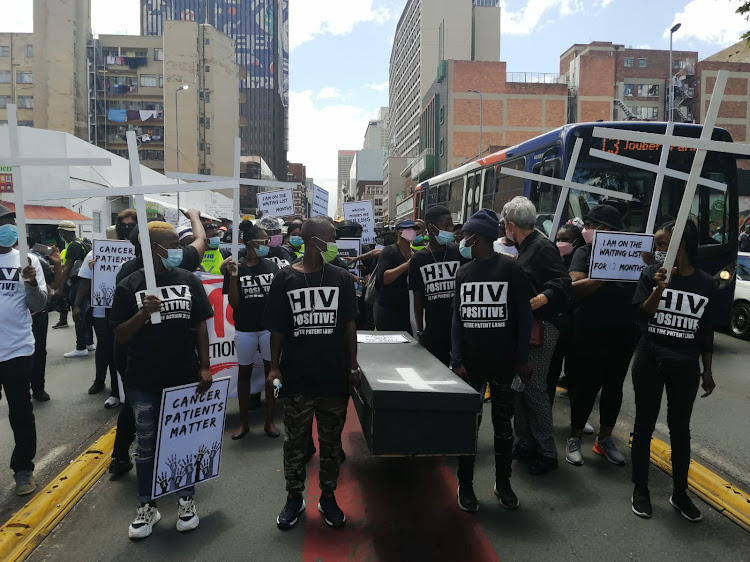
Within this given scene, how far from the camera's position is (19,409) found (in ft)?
14.1

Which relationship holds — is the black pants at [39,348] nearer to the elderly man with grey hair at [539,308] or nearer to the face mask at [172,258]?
the face mask at [172,258]

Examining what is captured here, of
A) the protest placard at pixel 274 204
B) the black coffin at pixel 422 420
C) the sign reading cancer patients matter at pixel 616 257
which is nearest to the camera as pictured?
the black coffin at pixel 422 420

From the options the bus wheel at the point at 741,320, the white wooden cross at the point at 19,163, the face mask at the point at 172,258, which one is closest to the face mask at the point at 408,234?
the face mask at the point at 172,258

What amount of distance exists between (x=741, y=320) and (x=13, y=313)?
37.1 ft

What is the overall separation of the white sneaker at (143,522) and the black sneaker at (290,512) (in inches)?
30.7

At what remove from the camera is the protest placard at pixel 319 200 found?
1177cm

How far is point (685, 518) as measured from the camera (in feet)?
12.5

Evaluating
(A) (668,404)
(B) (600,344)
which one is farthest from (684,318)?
(B) (600,344)

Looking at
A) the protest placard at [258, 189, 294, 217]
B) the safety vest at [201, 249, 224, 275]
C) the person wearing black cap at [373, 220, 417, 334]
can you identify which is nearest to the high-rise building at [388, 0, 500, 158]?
the protest placard at [258, 189, 294, 217]

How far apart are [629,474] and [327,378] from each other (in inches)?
101

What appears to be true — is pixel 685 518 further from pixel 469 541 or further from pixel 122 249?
pixel 122 249

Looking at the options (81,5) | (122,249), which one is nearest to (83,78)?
(81,5)

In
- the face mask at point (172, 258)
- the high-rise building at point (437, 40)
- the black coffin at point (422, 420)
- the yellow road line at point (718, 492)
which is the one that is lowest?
the yellow road line at point (718, 492)

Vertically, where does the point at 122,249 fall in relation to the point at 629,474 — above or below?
above
